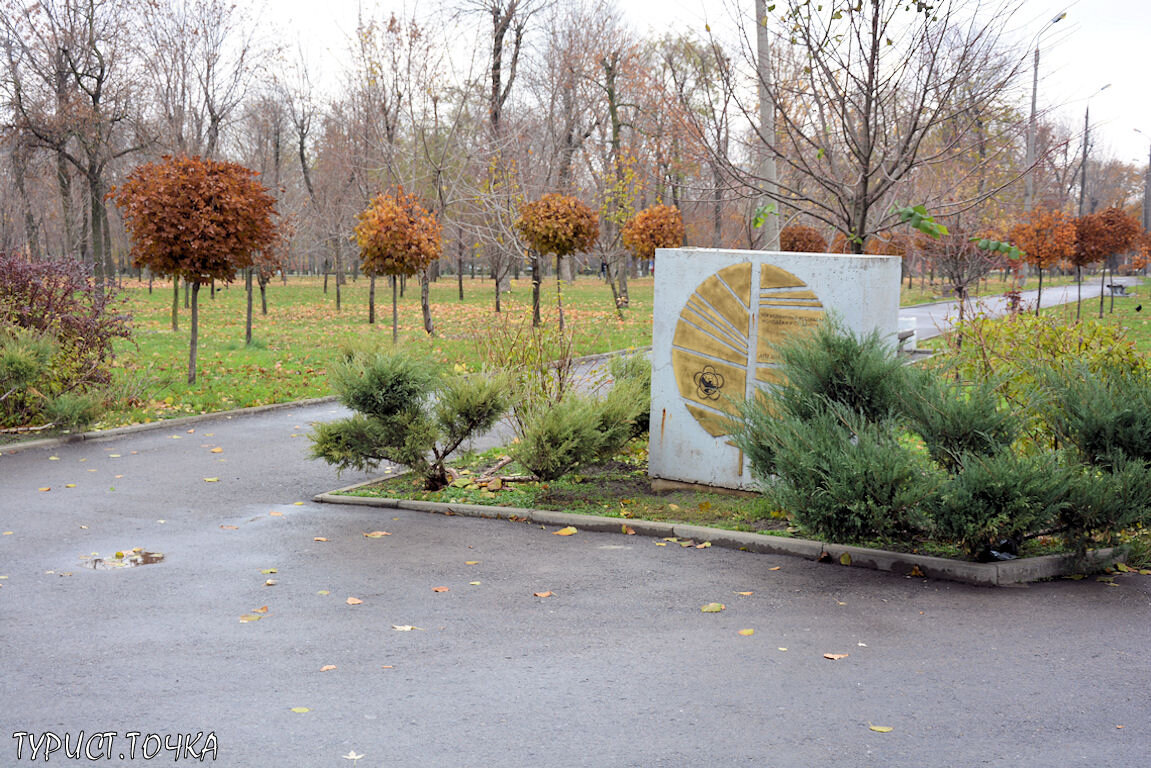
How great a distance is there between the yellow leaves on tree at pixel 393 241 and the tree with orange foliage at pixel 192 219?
284 inches

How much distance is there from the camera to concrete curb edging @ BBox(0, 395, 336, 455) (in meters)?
11.3

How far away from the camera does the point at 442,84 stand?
86.1ft

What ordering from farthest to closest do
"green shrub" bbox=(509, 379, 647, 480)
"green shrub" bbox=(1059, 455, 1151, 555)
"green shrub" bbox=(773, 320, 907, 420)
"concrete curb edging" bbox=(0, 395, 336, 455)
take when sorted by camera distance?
"concrete curb edging" bbox=(0, 395, 336, 455) → "green shrub" bbox=(509, 379, 647, 480) → "green shrub" bbox=(773, 320, 907, 420) → "green shrub" bbox=(1059, 455, 1151, 555)

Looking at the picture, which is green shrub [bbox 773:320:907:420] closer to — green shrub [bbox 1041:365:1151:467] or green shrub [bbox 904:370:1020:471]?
green shrub [bbox 904:370:1020:471]

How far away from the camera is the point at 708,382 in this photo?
8750 mm

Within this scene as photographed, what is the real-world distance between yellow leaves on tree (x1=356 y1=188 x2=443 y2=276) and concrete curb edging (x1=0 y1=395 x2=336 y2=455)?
9.11 meters

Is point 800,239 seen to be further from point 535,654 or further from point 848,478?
point 535,654

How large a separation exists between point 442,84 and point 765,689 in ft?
78.7

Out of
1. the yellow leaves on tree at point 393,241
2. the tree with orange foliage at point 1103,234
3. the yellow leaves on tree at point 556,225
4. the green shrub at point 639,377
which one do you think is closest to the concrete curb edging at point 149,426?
the green shrub at point 639,377

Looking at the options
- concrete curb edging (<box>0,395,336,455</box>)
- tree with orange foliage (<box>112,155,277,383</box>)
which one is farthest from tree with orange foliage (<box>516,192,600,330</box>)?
concrete curb edging (<box>0,395,336,455</box>)

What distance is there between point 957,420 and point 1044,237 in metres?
29.5

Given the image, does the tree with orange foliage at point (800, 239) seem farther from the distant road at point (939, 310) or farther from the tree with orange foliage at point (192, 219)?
the tree with orange foliage at point (192, 219)

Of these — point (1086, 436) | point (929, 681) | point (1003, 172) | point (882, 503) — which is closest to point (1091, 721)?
point (929, 681)

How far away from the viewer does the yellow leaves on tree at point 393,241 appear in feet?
77.6
